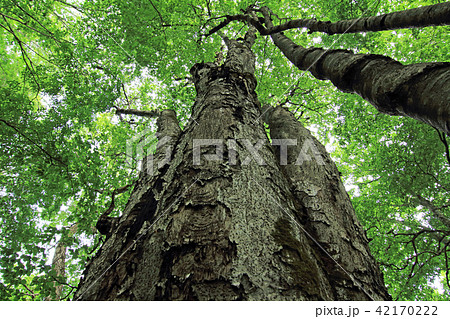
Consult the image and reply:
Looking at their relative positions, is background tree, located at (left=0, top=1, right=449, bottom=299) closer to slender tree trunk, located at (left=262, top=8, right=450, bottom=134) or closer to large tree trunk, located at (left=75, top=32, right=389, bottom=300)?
large tree trunk, located at (left=75, top=32, right=389, bottom=300)

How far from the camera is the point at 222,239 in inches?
42.6

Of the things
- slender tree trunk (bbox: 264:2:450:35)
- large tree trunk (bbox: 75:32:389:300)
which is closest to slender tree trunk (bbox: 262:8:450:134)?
slender tree trunk (bbox: 264:2:450:35)

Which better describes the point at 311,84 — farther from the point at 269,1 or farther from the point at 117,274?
the point at 117,274

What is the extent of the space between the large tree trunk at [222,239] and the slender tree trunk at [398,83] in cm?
90

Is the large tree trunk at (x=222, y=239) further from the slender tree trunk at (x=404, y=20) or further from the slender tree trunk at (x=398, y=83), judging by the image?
the slender tree trunk at (x=404, y=20)

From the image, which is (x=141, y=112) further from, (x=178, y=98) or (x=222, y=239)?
(x=222, y=239)

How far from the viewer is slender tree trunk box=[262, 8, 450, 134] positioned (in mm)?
1142

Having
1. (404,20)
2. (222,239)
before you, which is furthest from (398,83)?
(222,239)

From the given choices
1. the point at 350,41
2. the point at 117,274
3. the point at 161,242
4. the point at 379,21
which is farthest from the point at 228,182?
the point at 350,41

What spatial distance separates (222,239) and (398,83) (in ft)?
4.74

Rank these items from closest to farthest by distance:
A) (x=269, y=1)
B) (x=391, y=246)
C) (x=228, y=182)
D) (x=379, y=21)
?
(x=228, y=182), (x=379, y=21), (x=391, y=246), (x=269, y=1)

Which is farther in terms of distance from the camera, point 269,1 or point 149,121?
point 149,121

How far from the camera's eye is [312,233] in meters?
1.72

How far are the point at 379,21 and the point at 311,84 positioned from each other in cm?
582
